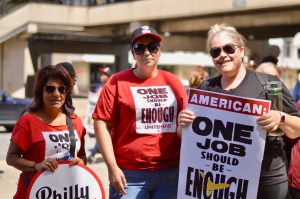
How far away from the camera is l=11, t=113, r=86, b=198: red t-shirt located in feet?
12.5

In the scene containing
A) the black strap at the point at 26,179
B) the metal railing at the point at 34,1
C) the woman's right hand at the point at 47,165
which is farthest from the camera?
the metal railing at the point at 34,1

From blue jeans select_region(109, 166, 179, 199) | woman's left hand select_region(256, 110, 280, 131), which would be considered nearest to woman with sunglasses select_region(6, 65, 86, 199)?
blue jeans select_region(109, 166, 179, 199)

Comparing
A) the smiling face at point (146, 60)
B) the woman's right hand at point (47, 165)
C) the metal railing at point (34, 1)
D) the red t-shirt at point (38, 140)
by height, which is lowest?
the woman's right hand at point (47, 165)

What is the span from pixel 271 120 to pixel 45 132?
1532mm

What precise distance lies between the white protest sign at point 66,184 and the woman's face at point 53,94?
0.41m

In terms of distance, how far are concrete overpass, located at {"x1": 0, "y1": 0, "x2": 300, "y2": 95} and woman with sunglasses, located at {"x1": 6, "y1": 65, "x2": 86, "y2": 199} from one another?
60.8 ft

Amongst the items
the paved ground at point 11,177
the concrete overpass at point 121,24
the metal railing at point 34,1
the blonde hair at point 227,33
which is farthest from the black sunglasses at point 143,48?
the metal railing at point 34,1

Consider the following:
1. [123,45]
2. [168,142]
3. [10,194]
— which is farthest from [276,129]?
[123,45]

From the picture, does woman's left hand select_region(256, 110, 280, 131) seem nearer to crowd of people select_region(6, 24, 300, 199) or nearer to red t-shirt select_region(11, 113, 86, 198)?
crowd of people select_region(6, 24, 300, 199)

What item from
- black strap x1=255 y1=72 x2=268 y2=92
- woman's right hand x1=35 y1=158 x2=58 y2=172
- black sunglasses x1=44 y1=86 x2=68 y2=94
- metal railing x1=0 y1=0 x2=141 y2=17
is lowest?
woman's right hand x1=35 y1=158 x2=58 y2=172

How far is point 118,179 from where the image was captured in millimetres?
3807

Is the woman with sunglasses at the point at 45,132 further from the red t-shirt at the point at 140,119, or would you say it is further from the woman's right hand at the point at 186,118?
the woman's right hand at the point at 186,118

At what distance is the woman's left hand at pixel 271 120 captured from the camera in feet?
10.7

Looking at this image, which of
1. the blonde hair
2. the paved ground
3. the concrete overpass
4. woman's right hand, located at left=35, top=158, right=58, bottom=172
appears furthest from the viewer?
the concrete overpass
